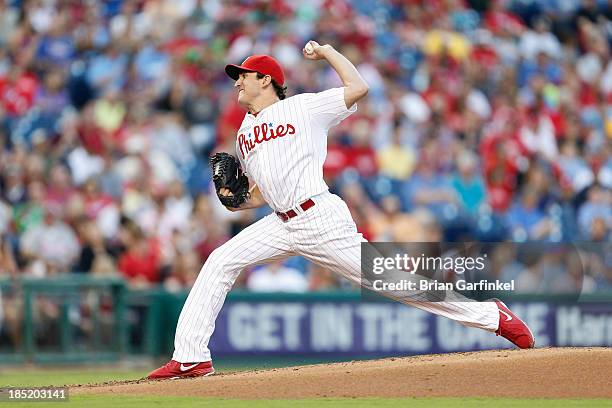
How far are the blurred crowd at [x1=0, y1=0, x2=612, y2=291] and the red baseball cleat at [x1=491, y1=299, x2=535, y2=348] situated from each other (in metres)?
4.67

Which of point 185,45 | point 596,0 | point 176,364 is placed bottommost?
point 176,364

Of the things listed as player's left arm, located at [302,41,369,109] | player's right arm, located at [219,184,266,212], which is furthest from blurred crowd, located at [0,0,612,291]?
player's left arm, located at [302,41,369,109]

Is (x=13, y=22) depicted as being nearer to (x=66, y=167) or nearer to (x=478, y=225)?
(x=66, y=167)

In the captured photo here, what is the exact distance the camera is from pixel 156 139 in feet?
46.4

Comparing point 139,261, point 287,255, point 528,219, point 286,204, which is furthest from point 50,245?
point 286,204

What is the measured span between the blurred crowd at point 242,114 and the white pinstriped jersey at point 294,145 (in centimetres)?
506

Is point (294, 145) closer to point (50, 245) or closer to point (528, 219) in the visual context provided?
point (50, 245)

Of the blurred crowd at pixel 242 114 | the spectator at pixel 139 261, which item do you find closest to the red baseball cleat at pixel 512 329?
the blurred crowd at pixel 242 114

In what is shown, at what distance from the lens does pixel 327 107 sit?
7.68 m

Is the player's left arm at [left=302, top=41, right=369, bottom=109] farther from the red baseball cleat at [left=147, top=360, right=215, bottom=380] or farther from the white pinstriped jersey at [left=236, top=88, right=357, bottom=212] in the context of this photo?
Answer: the red baseball cleat at [left=147, top=360, right=215, bottom=380]

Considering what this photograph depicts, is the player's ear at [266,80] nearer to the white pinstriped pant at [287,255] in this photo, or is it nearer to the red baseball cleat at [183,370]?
the white pinstriped pant at [287,255]

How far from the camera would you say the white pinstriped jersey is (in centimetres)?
768

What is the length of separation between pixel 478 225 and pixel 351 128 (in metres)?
1.71

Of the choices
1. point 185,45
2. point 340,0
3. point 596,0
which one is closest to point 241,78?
point 185,45
